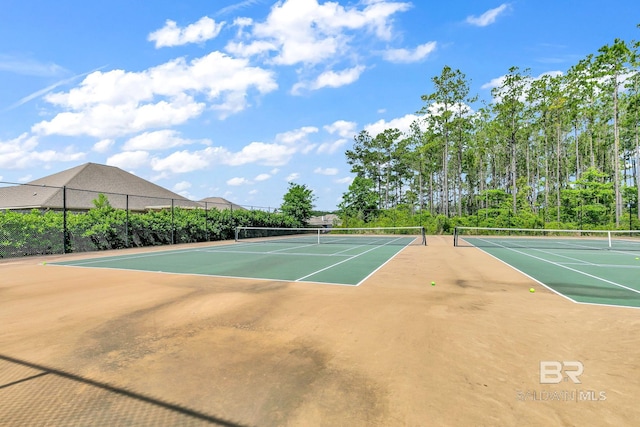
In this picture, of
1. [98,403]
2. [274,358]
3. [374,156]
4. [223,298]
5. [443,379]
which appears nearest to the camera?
[98,403]

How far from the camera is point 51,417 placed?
91.3 inches

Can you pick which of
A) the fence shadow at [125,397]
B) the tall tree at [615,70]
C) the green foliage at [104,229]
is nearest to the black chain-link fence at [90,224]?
the green foliage at [104,229]

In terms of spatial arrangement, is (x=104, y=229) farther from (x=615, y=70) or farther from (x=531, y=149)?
(x=531, y=149)

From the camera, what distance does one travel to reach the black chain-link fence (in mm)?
13516

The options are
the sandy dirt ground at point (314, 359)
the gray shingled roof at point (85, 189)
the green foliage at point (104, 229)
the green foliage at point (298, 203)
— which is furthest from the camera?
the green foliage at point (298, 203)

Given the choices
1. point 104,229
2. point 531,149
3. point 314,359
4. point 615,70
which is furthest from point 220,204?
point 531,149

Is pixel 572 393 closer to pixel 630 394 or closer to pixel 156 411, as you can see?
pixel 630 394

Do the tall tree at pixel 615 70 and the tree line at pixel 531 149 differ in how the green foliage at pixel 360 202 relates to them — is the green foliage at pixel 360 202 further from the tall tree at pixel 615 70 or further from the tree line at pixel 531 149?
the tall tree at pixel 615 70

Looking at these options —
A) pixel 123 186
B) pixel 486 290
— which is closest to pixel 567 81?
pixel 486 290

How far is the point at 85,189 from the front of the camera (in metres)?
31.6

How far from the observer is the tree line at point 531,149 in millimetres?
31188

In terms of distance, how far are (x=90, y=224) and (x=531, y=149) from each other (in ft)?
190

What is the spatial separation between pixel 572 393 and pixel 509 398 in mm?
566

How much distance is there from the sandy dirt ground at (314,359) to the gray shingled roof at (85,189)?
2186 centimetres
